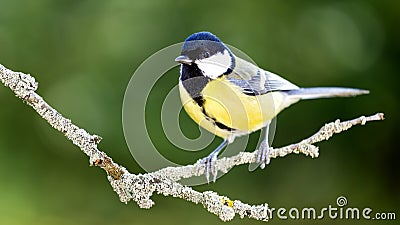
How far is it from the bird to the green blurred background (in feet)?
1.37

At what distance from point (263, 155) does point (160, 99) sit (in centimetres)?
58

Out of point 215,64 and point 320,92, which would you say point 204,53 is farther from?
point 320,92

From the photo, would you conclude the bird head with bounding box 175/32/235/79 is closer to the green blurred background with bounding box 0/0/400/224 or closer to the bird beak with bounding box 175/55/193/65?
the bird beak with bounding box 175/55/193/65

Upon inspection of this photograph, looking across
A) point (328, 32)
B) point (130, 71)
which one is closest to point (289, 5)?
point (328, 32)

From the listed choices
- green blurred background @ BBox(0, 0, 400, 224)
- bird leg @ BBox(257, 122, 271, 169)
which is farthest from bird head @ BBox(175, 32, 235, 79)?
green blurred background @ BBox(0, 0, 400, 224)

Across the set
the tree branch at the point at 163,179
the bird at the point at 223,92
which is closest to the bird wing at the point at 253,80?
the bird at the point at 223,92

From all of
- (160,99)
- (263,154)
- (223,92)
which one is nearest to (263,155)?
(263,154)

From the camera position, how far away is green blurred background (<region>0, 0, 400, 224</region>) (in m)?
1.40

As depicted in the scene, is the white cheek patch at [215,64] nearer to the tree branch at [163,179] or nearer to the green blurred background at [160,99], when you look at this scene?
the tree branch at [163,179]

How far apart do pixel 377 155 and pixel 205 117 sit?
103 centimetres

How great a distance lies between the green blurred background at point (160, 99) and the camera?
1.40m

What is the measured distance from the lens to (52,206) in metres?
1.45

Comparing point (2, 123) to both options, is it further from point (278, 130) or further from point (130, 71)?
point (278, 130)

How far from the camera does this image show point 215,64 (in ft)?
2.60
